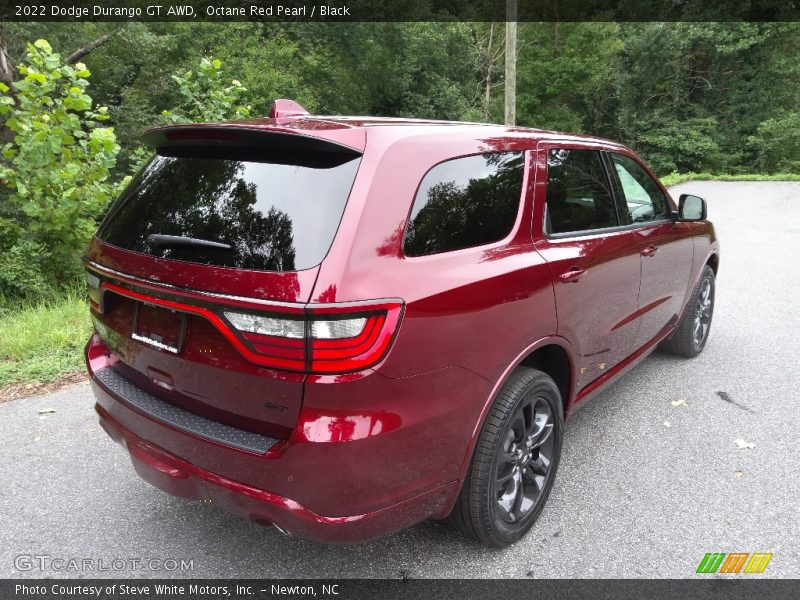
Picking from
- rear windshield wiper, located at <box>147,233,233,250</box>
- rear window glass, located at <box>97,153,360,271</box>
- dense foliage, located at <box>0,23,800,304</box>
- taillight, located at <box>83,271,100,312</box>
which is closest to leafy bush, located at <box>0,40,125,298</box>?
taillight, located at <box>83,271,100,312</box>

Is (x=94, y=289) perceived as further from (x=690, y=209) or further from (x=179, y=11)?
(x=179, y=11)

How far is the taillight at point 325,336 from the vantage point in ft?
5.59

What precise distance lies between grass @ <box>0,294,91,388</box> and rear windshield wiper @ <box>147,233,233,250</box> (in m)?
2.77

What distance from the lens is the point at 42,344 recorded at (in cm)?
466

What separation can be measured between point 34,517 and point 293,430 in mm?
1749

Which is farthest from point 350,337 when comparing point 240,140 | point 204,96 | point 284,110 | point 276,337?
point 204,96

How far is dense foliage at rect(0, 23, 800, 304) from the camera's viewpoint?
20578mm

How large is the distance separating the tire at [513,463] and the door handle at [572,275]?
1.49 ft

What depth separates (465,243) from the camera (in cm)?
216

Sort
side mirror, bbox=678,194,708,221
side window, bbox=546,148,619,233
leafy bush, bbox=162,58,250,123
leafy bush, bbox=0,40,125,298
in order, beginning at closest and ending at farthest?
side window, bbox=546,148,619,233, side mirror, bbox=678,194,708,221, leafy bush, bbox=0,40,125,298, leafy bush, bbox=162,58,250,123

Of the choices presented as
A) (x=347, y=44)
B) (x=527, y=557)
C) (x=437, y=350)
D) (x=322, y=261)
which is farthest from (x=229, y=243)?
(x=347, y=44)

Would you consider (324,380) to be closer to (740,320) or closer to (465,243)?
(465,243)

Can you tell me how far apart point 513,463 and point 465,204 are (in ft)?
3.73

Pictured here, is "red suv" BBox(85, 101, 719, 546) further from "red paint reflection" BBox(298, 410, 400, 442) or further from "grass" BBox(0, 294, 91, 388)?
"grass" BBox(0, 294, 91, 388)
